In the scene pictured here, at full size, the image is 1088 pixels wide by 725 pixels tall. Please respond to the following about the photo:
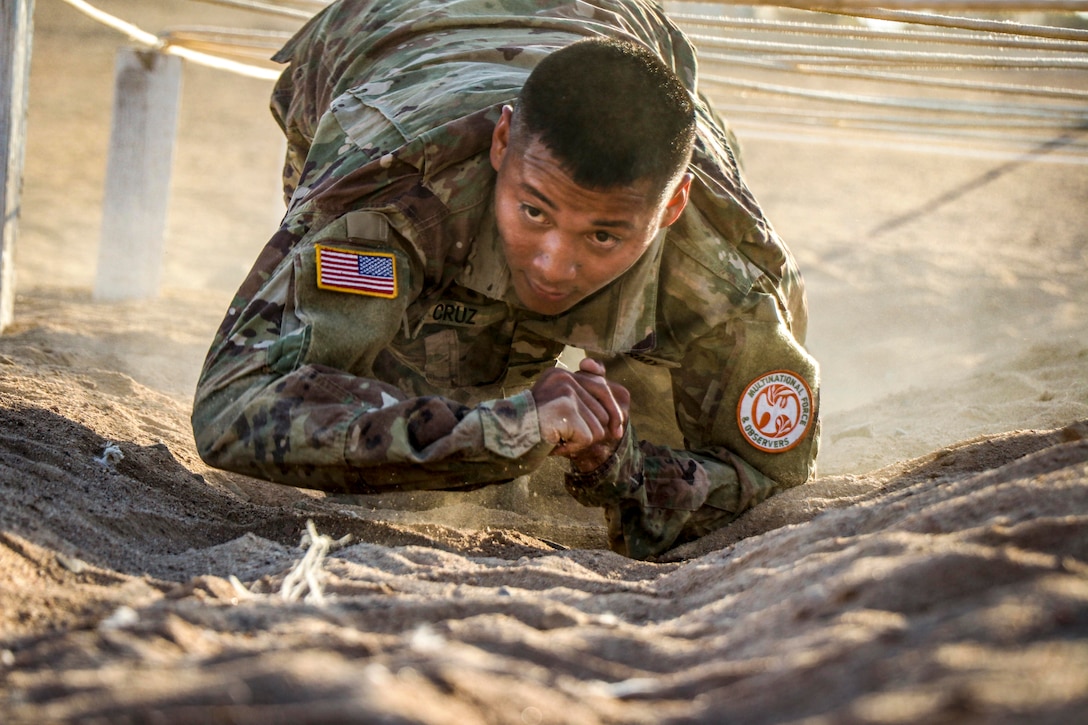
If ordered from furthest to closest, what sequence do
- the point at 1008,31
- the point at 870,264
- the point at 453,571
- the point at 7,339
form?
the point at 870,264 → the point at 7,339 → the point at 1008,31 → the point at 453,571

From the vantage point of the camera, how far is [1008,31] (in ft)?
10.2

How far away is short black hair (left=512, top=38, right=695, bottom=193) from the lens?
217 centimetres

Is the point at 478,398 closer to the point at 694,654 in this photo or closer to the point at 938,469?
the point at 938,469

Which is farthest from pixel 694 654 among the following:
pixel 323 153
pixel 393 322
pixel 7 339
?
pixel 7 339

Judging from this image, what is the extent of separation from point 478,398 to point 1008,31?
73.2 inches

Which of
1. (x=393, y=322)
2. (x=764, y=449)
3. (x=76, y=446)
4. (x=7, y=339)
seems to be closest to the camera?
(x=393, y=322)

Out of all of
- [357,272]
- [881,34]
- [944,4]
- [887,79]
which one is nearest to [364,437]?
[357,272]

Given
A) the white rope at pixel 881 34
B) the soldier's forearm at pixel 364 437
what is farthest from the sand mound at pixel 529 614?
the white rope at pixel 881 34

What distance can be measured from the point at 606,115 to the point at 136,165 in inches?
143

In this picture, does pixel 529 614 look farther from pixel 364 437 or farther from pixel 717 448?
pixel 717 448

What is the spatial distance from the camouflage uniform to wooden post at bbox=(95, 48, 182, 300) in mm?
2271

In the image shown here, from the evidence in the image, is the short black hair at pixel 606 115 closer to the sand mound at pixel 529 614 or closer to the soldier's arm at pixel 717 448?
the soldier's arm at pixel 717 448

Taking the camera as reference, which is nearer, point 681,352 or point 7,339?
point 681,352

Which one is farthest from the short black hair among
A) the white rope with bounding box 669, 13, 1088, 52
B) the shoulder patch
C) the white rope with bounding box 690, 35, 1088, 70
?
the white rope with bounding box 690, 35, 1088, 70
